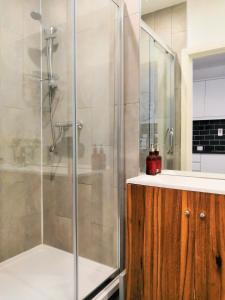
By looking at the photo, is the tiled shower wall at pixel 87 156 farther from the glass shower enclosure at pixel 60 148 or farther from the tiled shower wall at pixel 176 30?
the tiled shower wall at pixel 176 30

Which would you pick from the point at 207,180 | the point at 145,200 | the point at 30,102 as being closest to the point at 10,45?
the point at 30,102

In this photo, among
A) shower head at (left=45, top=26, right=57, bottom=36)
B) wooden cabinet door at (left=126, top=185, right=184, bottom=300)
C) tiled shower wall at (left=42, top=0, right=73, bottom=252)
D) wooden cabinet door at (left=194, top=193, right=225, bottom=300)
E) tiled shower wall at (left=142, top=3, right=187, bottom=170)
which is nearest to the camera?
wooden cabinet door at (left=194, top=193, right=225, bottom=300)

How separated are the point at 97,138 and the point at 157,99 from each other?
1.47ft

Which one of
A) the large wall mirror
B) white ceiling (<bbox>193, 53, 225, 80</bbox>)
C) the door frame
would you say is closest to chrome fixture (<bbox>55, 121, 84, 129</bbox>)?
the large wall mirror

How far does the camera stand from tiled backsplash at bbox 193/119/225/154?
125cm

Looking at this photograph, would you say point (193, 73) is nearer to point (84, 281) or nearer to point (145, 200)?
point (145, 200)

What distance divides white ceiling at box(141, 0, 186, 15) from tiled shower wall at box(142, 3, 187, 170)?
22 millimetres

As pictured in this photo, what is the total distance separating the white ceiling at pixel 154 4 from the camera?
1378mm

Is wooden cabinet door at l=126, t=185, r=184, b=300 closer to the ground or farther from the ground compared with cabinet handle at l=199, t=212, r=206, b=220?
closer to the ground

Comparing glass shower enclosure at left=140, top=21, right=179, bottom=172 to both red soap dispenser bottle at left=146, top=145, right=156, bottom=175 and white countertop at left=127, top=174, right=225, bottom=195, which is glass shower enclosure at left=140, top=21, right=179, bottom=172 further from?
white countertop at left=127, top=174, right=225, bottom=195

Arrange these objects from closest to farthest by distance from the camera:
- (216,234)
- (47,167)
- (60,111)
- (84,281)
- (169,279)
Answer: (216,234), (169,279), (84,281), (60,111), (47,167)

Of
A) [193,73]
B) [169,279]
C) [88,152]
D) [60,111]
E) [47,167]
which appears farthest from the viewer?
[47,167]

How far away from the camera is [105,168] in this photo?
1.60m

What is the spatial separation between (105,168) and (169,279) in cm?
73
